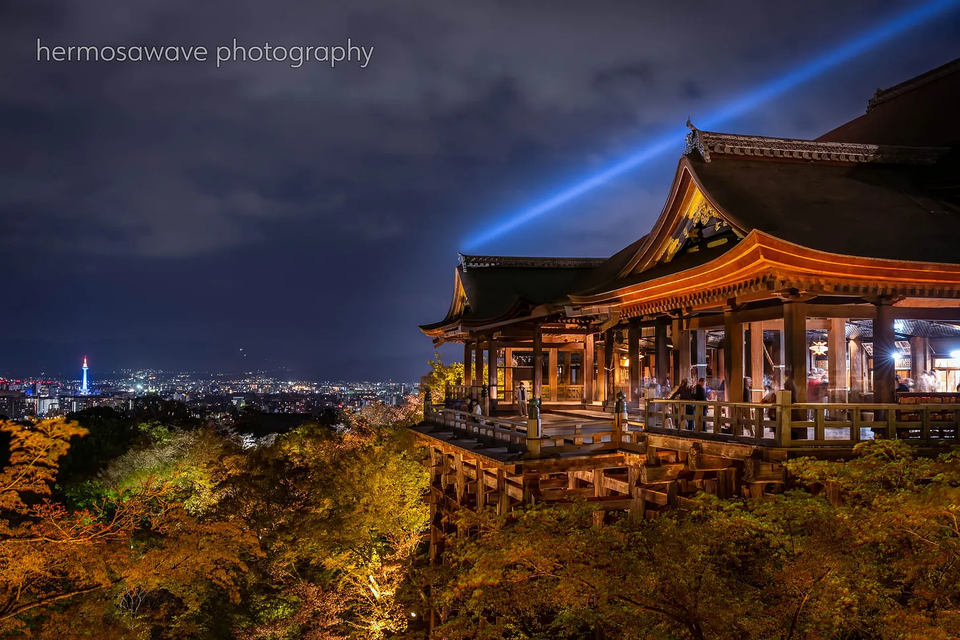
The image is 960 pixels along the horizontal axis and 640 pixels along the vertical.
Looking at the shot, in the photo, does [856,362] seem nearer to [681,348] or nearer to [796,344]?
[681,348]

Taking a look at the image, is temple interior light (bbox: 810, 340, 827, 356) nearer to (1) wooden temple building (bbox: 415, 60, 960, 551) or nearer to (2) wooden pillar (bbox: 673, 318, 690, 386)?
(1) wooden temple building (bbox: 415, 60, 960, 551)

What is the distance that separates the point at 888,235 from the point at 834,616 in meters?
7.23

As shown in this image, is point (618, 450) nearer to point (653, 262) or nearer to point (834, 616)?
point (653, 262)

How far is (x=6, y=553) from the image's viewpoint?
1282 cm

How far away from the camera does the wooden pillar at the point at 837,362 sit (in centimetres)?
1340

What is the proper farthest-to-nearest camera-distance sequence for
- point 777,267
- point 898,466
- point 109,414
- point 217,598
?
point 109,414 → point 217,598 → point 777,267 → point 898,466

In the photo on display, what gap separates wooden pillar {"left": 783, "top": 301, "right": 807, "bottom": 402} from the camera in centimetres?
1030

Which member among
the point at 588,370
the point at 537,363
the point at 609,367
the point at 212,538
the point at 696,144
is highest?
the point at 696,144

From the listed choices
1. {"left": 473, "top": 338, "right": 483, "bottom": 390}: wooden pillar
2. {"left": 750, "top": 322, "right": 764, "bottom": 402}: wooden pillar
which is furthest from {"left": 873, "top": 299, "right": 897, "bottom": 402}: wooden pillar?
{"left": 473, "top": 338, "right": 483, "bottom": 390}: wooden pillar

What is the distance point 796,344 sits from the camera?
10.5 meters

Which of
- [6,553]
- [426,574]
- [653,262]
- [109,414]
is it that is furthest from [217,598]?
[109,414]

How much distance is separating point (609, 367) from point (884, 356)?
9774 mm

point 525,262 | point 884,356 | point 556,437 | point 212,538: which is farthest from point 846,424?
point 525,262

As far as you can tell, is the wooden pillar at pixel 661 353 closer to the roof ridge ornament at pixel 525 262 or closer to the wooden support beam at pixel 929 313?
the wooden support beam at pixel 929 313
